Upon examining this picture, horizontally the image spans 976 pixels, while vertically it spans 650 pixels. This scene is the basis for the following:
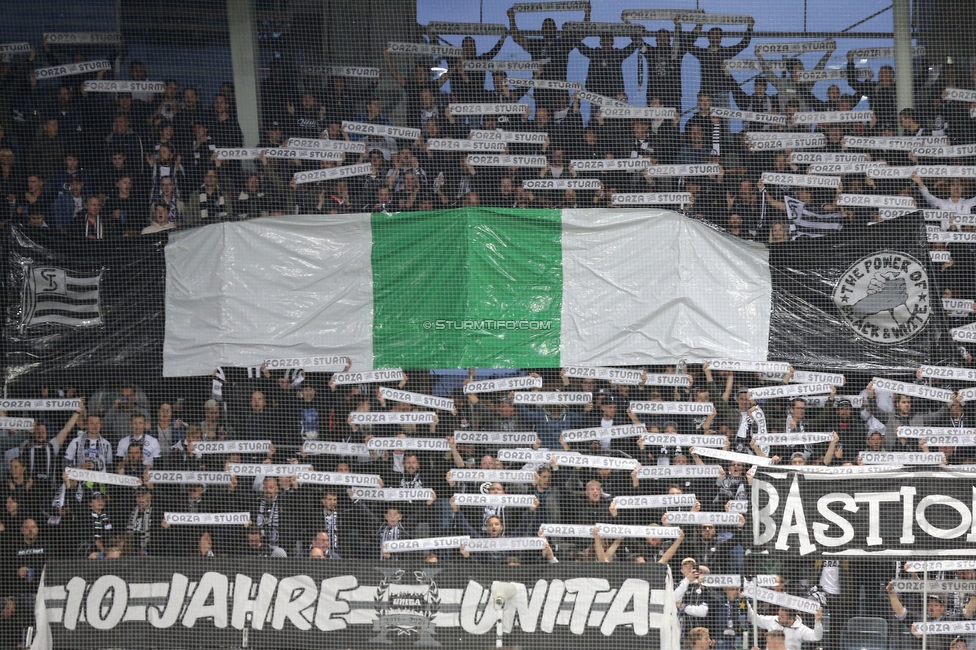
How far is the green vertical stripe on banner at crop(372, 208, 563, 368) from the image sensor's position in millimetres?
9016

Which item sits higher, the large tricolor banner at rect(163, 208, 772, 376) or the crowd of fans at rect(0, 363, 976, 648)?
the large tricolor banner at rect(163, 208, 772, 376)

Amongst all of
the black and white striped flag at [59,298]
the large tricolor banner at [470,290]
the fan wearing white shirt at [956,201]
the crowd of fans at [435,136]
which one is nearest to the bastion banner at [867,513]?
the large tricolor banner at [470,290]

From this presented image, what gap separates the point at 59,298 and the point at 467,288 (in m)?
3.73

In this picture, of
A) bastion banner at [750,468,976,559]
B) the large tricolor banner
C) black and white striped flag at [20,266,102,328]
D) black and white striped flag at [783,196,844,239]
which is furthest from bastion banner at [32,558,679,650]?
black and white striped flag at [783,196,844,239]

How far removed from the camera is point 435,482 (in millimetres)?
9383

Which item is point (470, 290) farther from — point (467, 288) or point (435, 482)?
point (435, 482)

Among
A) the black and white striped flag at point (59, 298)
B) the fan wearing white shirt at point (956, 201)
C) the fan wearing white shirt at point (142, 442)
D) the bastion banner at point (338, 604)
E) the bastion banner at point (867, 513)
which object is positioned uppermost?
the fan wearing white shirt at point (956, 201)

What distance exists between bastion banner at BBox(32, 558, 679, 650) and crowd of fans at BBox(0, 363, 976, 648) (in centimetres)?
42

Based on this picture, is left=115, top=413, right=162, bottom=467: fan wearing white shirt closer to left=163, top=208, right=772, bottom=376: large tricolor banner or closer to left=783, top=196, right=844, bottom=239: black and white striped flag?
left=163, top=208, right=772, bottom=376: large tricolor banner

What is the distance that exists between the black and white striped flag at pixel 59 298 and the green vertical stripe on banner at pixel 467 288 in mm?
2572

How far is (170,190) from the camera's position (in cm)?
976

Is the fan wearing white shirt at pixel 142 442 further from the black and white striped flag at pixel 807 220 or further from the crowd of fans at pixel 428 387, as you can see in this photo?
the black and white striped flag at pixel 807 220

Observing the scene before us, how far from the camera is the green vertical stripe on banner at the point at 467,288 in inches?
355

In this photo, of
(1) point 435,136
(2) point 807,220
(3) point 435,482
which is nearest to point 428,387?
(3) point 435,482
